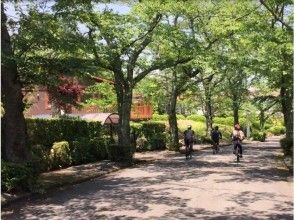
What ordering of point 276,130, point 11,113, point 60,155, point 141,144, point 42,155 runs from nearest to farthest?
point 11,113 → point 42,155 → point 60,155 → point 141,144 → point 276,130

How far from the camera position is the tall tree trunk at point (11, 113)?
51.9 ft

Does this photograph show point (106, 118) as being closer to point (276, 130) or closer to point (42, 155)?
point (42, 155)

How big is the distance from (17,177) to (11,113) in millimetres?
2806

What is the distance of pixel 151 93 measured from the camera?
40031 mm

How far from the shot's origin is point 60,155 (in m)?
22.1

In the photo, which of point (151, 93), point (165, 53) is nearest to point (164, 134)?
point (151, 93)

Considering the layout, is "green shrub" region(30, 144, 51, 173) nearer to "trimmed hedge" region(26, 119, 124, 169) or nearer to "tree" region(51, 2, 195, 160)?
"trimmed hedge" region(26, 119, 124, 169)

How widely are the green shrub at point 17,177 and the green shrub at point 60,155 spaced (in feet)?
20.7

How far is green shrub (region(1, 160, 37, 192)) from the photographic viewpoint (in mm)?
13875

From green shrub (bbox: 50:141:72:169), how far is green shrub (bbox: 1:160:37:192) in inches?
249

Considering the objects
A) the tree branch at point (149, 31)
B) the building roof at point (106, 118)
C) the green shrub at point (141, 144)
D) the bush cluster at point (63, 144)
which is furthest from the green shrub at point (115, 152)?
the green shrub at point (141, 144)

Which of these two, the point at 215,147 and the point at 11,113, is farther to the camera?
the point at 215,147

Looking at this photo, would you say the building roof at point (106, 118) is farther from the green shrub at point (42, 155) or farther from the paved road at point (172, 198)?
the paved road at point (172, 198)

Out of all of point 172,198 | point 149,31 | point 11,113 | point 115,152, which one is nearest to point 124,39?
point 149,31
